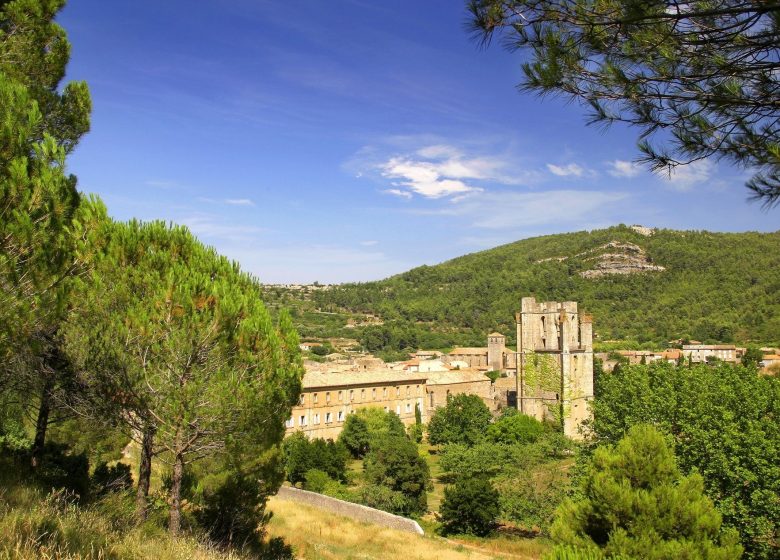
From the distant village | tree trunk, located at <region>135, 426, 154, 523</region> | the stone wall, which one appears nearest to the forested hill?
the distant village

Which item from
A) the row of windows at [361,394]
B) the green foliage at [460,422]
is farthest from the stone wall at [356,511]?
the green foliage at [460,422]

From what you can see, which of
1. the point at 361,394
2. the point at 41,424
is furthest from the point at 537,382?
the point at 41,424

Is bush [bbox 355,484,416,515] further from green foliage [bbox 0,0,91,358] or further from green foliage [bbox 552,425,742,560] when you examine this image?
green foliage [bbox 0,0,91,358]

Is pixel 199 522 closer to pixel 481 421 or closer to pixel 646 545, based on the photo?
pixel 646 545

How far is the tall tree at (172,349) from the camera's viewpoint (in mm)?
9336

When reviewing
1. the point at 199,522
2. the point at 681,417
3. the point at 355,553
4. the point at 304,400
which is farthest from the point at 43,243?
the point at 304,400

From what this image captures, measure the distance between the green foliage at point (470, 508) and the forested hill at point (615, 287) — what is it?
7622 cm

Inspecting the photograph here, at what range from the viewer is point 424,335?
387 ft

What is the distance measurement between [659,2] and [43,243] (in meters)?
6.15

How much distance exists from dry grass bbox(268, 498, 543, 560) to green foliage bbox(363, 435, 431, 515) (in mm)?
5073

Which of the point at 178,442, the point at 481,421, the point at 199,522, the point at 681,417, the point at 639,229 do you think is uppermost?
the point at 639,229

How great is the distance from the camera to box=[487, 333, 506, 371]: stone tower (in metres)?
83.0

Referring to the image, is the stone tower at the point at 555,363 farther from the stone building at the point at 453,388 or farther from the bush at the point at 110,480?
the bush at the point at 110,480

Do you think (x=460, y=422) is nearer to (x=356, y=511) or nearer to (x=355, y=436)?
(x=355, y=436)
